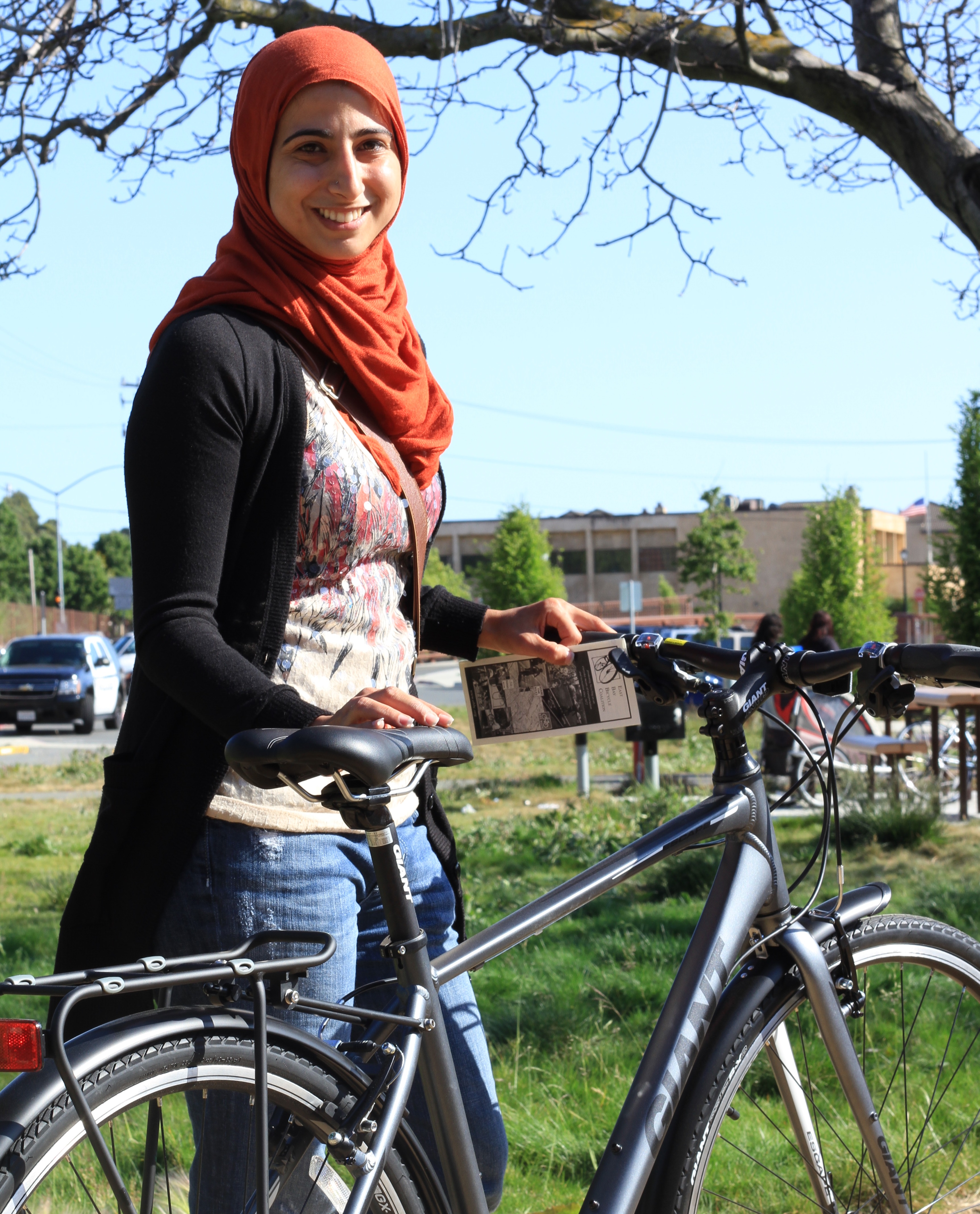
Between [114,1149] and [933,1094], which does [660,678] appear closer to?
[114,1149]

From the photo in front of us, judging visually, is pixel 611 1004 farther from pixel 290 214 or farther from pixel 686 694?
pixel 290 214

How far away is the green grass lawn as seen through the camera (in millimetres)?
3332

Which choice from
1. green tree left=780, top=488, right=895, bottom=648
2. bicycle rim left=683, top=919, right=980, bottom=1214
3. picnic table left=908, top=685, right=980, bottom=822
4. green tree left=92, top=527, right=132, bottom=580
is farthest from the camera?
green tree left=92, top=527, right=132, bottom=580

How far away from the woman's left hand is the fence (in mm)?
37934

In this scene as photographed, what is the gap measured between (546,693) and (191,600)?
729 mm

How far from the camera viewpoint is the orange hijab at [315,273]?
176 cm

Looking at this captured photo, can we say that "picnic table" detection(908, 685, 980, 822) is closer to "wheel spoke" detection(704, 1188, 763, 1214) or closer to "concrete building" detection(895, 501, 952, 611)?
"wheel spoke" detection(704, 1188, 763, 1214)

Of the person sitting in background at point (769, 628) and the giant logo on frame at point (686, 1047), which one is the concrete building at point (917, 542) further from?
the giant logo on frame at point (686, 1047)

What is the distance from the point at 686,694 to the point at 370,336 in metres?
0.76

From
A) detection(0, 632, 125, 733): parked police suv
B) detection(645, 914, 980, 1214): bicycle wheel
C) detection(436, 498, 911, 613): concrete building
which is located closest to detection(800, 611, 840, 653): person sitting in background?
detection(645, 914, 980, 1214): bicycle wheel

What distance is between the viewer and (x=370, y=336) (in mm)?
1849

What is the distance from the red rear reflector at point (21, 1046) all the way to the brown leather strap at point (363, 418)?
870 millimetres

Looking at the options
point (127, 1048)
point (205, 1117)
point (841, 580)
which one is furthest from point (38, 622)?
point (127, 1048)

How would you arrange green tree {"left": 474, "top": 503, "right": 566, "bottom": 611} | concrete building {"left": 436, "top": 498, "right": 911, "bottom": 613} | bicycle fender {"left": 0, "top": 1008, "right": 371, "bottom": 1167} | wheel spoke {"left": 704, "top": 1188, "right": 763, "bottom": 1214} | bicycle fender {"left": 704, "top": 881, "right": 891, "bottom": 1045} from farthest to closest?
concrete building {"left": 436, "top": 498, "right": 911, "bottom": 613} → green tree {"left": 474, "top": 503, "right": 566, "bottom": 611} → wheel spoke {"left": 704, "top": 1188, "right": 763, "bottom": 1214} → bicycle fender {"left": 704, "top": 881, "right": 891, "bottom": 1045} → bicycle fender {"left": 0, "top": 1008, "right": 371, "bottom": 1167}
